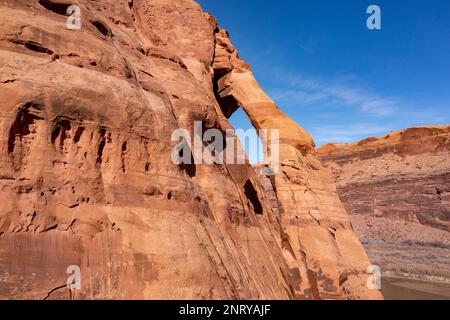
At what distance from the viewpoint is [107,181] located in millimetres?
6504

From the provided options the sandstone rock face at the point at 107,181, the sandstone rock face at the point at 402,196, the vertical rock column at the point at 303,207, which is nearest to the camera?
the sandstone rock face at the point at 107,181

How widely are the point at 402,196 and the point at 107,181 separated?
4345 centimetres

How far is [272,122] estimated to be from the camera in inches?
657

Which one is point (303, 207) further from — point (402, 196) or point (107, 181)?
point (402, 196)

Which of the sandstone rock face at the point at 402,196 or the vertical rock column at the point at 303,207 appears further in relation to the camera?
the sandstone rock face at the point at 402,196

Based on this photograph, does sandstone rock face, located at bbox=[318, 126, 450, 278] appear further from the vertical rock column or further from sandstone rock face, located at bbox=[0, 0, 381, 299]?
sandstone rock face, located at bbox=[0, 0, 381, 299]

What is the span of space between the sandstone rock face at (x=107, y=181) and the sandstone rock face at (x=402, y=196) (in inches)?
1217

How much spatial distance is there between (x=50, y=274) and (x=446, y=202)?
42.2 meters

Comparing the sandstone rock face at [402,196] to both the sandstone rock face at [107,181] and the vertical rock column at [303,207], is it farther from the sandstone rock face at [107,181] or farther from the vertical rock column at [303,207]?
the sandstone rock face at [107,181]

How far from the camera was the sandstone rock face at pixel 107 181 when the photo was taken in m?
5.47

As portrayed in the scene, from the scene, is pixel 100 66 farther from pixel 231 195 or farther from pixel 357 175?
pixel 357 175

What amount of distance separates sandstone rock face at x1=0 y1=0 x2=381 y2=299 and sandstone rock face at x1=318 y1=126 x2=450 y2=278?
1217 inches

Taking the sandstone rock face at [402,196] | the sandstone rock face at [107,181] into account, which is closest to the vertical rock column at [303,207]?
the sandstone rock face at [107,181]

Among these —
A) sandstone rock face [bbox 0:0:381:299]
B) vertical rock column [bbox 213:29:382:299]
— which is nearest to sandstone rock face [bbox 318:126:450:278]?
vertical rock column [bbox 213:29:382:299]
